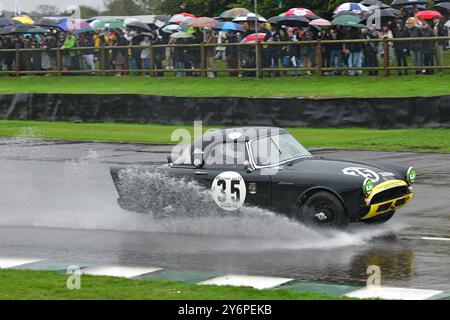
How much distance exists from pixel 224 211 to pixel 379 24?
17.5 m

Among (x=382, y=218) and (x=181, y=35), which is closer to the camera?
(x=382, y=218)

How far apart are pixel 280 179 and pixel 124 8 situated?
282 feet

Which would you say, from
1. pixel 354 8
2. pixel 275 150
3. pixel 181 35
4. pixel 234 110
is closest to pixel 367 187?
pixel 275 150

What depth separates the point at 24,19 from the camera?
40719mm

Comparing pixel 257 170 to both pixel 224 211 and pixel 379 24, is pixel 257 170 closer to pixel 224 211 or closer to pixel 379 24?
pixel 224 211

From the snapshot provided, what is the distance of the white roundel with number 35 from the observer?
39.9 feet

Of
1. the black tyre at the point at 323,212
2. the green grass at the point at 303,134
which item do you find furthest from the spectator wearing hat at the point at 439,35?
the black tyre at the point at 323,212

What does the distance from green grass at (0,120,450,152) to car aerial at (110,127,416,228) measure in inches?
330

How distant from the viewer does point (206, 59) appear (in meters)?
30.7

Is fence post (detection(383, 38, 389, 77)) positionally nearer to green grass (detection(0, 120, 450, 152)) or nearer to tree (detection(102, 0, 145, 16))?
green grass (detection(0, 120, 450, 152))

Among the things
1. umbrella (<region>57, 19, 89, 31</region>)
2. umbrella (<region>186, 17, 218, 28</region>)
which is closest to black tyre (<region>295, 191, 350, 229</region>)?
umbrella (<region>186, 17, 218, 28</region>)

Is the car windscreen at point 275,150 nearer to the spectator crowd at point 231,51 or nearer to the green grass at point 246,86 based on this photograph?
the green grass at point 246,86

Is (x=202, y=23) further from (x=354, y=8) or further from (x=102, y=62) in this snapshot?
(x=354, y=8)
